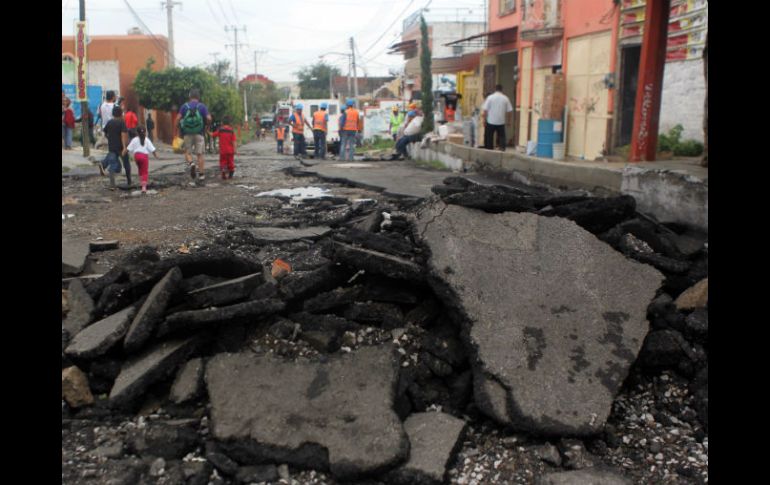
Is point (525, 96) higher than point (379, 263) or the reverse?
higher

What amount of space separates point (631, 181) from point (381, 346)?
17.0 feet

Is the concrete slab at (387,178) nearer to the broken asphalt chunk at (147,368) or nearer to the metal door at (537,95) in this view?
the metal door at (537,95)

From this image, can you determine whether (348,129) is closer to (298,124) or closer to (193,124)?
(298,124)

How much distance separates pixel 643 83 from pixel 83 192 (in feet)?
33.5

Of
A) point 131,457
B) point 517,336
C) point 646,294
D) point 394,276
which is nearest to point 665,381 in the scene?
point 646,294

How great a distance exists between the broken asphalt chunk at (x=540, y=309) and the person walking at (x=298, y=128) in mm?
16419

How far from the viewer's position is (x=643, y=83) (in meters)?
10.0

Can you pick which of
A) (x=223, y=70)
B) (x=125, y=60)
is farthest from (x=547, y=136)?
(x=223, y=70)

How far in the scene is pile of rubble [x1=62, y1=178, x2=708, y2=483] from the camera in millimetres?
3414

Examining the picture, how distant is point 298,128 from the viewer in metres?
21.1

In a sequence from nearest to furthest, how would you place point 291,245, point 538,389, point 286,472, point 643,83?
point 286,472 < point 538,389 < point 291,245 < point 643,83

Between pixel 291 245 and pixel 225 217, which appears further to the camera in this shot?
pixel 225 217

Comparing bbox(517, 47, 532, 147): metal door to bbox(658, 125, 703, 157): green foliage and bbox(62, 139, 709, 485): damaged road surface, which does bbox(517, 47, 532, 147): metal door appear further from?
bbox(62, 139, 709, 485): damaged road surface

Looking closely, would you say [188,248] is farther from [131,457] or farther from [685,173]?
[685,173]
